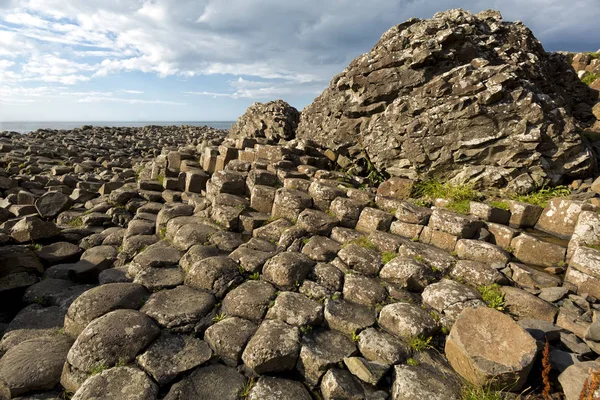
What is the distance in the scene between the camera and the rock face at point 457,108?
7.76m

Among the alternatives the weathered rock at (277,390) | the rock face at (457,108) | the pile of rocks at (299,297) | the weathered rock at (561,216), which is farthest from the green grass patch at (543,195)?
the weathered rock at (277,390)

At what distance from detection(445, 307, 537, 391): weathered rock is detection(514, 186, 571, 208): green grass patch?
4242 millimetres

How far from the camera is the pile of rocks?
13.1 feet

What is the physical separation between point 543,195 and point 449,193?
6.56 ft

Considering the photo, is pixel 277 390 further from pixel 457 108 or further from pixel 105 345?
pixel 457 108

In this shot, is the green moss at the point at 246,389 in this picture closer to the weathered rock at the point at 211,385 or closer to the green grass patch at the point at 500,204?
the weathered rock at the point at 211,385

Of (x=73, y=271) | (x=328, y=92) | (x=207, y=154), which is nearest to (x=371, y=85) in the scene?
(x=328, y=92)

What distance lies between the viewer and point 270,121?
51.6ft

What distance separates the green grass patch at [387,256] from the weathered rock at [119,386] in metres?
4.30

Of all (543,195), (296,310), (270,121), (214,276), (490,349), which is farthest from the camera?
(270,121)

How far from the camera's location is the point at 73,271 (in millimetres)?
6715

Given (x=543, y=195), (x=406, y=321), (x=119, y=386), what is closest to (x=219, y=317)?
(x=119, y=386)

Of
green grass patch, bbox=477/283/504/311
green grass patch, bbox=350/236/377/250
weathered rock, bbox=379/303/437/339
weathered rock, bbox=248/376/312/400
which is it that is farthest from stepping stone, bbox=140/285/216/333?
green grass patch, bbox=477/283/504/311

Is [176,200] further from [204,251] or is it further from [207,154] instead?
[204,251]
